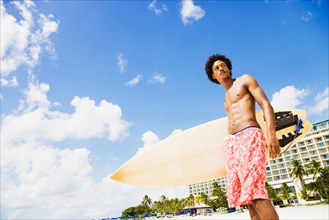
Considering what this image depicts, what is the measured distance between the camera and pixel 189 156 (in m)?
3.96

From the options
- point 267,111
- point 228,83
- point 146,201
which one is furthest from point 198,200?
point 267,111

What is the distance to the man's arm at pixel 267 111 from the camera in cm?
183

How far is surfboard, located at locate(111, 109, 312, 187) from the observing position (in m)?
3.74

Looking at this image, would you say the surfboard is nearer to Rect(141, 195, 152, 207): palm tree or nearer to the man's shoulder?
the man's shoulder

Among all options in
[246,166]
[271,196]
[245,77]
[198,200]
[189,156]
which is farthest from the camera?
[198,200]

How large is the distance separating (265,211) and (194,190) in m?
138

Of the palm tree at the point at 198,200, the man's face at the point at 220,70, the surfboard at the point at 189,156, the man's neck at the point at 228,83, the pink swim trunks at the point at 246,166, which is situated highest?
the palm tree at the point at 198,200

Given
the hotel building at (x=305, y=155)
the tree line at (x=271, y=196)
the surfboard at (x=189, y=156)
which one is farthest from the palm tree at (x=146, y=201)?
the surfboard at (x=189, y=156)

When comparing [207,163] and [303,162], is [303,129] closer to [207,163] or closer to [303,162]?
[207,163]

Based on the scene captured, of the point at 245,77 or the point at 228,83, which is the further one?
the point at 228,83

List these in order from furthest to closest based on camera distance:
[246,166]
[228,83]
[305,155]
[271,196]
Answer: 1. [305,155]
2. [271,196]
3. [228,83]
4. [246,166]

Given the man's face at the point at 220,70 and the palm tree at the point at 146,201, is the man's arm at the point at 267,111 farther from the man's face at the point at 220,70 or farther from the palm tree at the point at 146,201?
the palm tree at the point at 146,201

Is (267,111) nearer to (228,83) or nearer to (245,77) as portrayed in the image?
(245,77)

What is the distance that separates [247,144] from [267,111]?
307 mm
